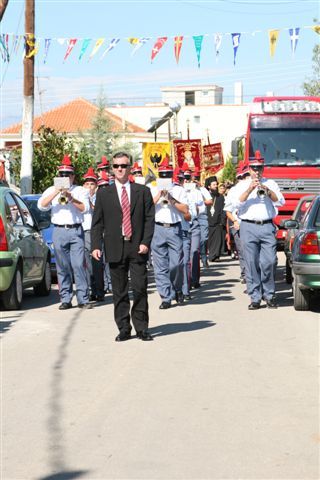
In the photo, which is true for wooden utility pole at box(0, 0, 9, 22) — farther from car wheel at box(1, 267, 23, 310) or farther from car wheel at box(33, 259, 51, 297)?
car wheel at box(1, 267, 23, 310)

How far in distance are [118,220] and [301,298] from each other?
11.5 feet

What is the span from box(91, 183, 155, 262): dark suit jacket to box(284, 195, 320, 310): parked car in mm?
2736

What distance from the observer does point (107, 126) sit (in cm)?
7875

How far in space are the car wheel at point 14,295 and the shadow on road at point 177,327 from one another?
2.43 meters

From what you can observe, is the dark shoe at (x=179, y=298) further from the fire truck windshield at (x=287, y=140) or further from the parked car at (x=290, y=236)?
the fire truck windshield at (x=287, y=140)

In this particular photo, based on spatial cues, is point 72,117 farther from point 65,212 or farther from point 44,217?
point 65,212

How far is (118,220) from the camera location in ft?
35.6

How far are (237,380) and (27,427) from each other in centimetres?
217

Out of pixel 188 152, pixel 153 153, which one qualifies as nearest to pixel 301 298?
pixel 153 153

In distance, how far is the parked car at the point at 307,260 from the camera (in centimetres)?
1281

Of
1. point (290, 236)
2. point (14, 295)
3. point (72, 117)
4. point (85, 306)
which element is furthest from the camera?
point (72, 117)

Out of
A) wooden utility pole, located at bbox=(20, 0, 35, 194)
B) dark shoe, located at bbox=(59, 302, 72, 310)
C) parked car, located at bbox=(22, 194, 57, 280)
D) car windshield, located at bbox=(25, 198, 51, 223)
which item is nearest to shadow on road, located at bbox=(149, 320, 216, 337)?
dark shoe, located at bbox=(59, 302, 72, 310)

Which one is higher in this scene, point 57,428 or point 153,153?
point 153,153

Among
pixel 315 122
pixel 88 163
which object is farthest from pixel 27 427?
pixel 88 163
